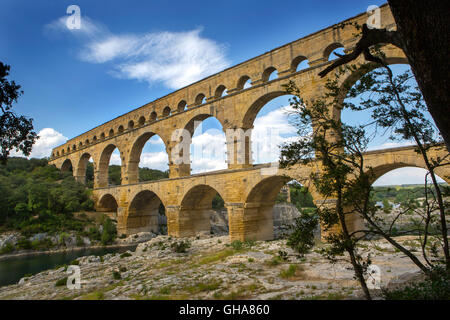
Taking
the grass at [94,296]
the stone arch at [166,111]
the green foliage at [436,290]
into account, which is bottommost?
the grass at [94,296]

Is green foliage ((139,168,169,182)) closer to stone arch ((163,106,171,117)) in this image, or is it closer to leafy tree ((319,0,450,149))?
stone arch ((163,106,171,117))

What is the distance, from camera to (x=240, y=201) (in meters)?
16.0

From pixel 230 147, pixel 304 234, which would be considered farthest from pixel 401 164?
pixel 230 147

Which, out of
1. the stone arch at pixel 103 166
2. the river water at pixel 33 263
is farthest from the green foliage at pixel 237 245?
the stone arch at pixel 103 166

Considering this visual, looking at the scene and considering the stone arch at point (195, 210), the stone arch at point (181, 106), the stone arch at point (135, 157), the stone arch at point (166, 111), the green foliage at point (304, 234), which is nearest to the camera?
the green foliage at point (304, 234)

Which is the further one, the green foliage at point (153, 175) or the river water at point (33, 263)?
the green foliage at point (153, 175)

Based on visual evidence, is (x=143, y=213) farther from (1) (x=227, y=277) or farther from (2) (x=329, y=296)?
(2) (x=329, y=296)

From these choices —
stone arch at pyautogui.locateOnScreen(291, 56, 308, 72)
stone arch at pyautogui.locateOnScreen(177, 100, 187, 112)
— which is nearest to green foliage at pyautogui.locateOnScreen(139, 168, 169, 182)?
stone arch at pyautogui.locateOnScreen(177, 100, 187, 112)

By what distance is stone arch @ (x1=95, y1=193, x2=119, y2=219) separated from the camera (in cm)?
2965

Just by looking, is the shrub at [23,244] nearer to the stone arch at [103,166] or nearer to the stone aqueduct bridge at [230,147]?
the stone aqueduct bridge at [230,147]

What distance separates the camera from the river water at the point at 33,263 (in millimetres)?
15109

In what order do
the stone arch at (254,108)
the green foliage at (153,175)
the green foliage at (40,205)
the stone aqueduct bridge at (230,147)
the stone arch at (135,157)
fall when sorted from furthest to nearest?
the green foliage at (153,175) → the stone arch at (135,157) → the green foliage at (40,205) → the stone arch at (254,108) → the stone aqueduct bridge at (230,147)

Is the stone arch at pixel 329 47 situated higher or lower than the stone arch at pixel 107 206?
higher

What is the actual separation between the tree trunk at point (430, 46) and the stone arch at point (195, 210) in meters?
17.0
